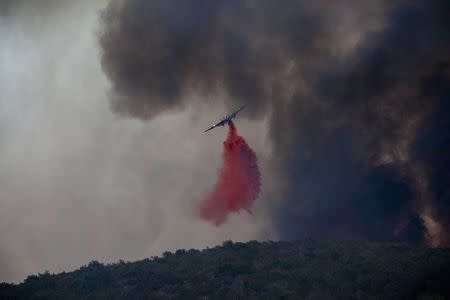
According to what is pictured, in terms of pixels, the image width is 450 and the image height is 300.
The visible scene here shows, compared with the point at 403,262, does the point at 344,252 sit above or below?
above

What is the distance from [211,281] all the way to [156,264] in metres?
11.4

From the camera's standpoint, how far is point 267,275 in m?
51.7

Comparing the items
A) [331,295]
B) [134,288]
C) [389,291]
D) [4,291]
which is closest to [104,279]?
[134,288]

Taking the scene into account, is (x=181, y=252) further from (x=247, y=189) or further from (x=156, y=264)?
(x=247, y=189)

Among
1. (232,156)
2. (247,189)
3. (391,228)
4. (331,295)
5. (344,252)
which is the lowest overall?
(331,295)

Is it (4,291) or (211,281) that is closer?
(211,281)

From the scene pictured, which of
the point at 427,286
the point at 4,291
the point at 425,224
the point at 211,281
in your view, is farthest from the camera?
the point at 425,224

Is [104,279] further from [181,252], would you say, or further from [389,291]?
[389,291]

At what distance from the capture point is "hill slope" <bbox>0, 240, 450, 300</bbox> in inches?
1764

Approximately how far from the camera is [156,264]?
5978 centimetres

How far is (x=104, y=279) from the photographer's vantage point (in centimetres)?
5566

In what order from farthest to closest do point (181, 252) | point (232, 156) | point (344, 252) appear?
1. point (232, 156)
2. point (181, 252)
3. point (344, 252)

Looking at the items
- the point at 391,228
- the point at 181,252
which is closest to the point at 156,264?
the point at 181,252

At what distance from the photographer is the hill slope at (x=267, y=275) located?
44.8 meters
